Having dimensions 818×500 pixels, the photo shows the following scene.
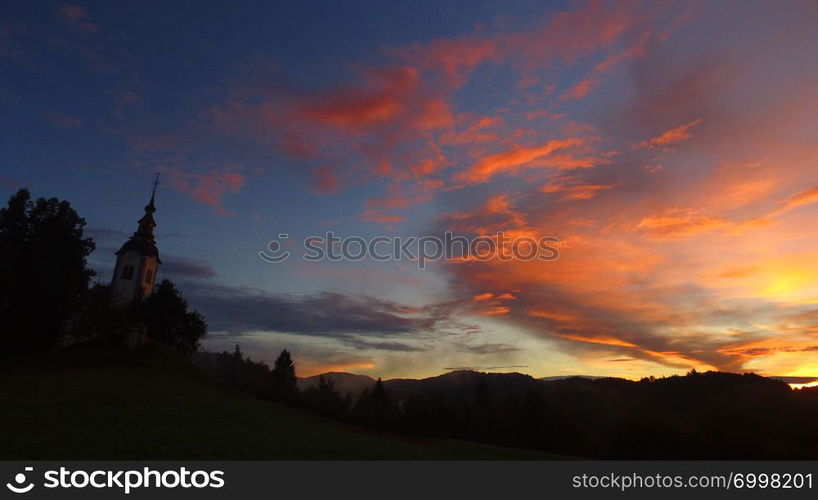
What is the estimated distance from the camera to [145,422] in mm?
24156

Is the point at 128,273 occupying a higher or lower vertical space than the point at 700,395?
higher

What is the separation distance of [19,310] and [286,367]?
198 ft

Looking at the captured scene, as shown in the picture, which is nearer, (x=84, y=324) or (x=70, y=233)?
(x=84, y=324)

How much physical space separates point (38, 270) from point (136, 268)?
46.6 feet

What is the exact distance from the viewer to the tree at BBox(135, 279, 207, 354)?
58219 mm

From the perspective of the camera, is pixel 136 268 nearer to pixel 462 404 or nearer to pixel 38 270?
pixel 38 270

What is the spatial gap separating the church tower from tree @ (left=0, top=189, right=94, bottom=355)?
332 inches

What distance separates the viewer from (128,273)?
63.6 meters

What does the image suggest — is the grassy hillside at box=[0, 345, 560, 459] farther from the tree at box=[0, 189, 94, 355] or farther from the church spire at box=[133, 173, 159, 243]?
the church spire at box=[133, 173, 159, 243]
